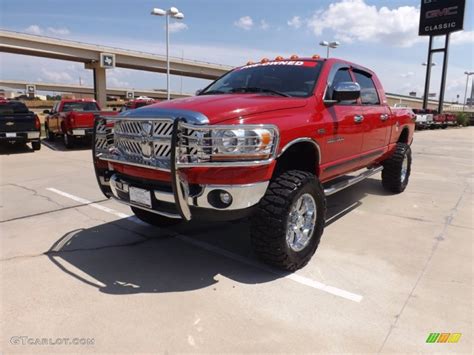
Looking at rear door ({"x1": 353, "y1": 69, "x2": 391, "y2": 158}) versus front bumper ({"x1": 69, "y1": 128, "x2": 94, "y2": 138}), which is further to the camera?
front bumper ({"x1": 69, "y1": 128, "x2": 94, "y2": 138})

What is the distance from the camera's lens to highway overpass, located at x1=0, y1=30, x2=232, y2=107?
A: 1583 inches

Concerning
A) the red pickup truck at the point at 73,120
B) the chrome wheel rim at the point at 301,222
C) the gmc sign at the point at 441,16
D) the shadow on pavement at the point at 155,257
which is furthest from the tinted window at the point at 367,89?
the gmc sign at the point at 441,16

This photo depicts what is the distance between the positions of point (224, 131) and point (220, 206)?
1.94 feet

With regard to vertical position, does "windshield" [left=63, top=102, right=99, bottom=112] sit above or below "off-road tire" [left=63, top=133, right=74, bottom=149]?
above

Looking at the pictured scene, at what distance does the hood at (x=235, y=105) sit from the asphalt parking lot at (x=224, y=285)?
1.44m

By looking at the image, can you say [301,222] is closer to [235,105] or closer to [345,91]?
[235,105]

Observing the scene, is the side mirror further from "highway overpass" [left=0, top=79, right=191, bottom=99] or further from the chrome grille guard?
"highway overpass" [left=0, top=79, right=191, bottom=99]

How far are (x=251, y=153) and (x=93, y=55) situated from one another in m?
47.5

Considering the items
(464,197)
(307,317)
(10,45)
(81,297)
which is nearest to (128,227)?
(81,297)

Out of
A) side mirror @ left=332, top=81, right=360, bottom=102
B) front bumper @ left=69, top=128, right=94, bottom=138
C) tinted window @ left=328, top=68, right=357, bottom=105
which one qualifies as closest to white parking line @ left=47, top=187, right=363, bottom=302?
side mirror @ left=332, top=81, right=360, bottom=102

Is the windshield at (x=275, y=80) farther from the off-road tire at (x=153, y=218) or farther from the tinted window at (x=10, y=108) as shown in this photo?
the tinted window at (x=10, y=108)

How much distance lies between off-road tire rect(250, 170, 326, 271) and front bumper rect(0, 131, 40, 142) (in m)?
11.4

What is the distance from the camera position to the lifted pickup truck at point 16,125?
12.1 meters

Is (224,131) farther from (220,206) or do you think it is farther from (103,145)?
(103,145)
